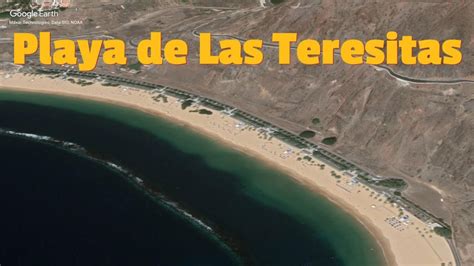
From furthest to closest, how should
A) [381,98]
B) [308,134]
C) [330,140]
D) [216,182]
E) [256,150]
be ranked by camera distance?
[308,134]
[330,140]
[256,150]
[381,98]
[216,182]

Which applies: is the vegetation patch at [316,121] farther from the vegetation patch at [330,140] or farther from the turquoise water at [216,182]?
the turquoise water at [216,182]

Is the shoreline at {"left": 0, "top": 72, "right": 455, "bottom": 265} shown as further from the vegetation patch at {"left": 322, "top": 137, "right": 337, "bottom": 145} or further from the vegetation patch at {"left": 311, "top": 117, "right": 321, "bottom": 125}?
the vegetation patch at {"left": 311, "top": 117, "right": 321, "bottom": 125}

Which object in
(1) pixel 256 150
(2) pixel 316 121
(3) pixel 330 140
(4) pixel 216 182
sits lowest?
(4) pixel 216 182

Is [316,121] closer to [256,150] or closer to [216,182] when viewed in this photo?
[256,150]

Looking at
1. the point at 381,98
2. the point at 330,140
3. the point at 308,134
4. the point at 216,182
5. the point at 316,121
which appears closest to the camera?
the point at 216,182

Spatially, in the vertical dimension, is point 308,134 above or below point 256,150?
above

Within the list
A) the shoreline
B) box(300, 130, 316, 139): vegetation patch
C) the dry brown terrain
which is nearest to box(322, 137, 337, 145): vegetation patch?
the dry brown terrain

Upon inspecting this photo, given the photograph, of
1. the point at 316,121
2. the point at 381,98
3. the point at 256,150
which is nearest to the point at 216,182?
the point at 256,150
